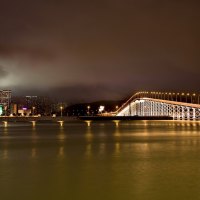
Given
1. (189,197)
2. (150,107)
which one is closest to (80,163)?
(189,197)

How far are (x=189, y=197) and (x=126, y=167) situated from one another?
504cm

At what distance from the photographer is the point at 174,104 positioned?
122438mm

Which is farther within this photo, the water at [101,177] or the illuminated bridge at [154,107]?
the illuminated bridge at [154,107]

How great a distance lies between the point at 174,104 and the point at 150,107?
1186 inches

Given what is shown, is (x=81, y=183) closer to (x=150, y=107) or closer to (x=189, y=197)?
(x=189, y=197)

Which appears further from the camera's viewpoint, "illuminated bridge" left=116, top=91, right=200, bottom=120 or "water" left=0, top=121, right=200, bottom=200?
"illuminated bridge" left=116, top=91, right=200, bottom=120

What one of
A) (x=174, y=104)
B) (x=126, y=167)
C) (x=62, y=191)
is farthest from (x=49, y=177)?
(x=174, y=104)

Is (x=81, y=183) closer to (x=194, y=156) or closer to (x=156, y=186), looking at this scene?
(x=156, y=186)

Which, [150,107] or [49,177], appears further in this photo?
[150,107]

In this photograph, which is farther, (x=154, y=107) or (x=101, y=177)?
(x=154, y=107)

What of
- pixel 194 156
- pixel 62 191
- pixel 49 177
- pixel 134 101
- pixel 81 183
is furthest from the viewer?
pixel 134 101

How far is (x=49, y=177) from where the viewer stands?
41.7ft

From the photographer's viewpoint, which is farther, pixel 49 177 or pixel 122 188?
pixel 49 177

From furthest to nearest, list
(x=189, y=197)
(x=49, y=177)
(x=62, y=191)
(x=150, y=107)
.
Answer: (x=150, y=107) < (x=49, y=177) < (x=62, y=191) < (x=189, y=197)
